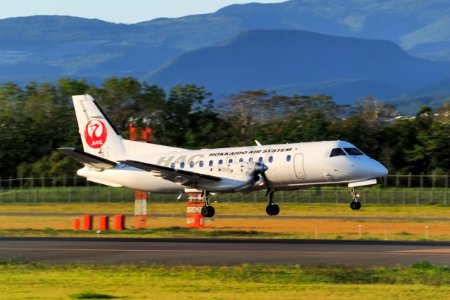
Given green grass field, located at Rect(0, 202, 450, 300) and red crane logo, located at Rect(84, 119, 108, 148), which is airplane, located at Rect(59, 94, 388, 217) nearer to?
red crane logo, located at Rect(84, 119, 108, 148)

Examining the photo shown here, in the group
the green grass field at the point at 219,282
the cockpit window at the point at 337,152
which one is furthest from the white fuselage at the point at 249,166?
the green grass field at the point at 219,282

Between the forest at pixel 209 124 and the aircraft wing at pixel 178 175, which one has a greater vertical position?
the forest at pixel 209 124

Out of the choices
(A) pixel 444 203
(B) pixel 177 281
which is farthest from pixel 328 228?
(B) pixel 177 281

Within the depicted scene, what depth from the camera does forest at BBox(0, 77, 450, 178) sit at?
91562mm

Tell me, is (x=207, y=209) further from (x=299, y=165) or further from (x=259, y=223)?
(x=259, y=223)

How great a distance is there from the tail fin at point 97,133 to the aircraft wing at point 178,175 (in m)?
6.02

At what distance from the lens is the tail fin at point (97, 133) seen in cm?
5562

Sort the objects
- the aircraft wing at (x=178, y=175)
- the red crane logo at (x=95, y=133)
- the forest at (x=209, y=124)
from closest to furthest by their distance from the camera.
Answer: the aircraft wing at (x=178, y=175)
the red crane logo at (x=95, y=133)
the forest at (x=209, y=124)

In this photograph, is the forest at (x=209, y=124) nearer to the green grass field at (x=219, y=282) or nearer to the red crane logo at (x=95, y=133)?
the red crane logo at (x=95, y=133)

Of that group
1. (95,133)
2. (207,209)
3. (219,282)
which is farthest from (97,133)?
(219,282)

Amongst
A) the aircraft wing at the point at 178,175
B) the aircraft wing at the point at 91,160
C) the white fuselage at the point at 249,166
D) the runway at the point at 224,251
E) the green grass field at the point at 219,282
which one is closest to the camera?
the green grass field at the point at 219,282

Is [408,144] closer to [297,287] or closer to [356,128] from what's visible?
[356,128]

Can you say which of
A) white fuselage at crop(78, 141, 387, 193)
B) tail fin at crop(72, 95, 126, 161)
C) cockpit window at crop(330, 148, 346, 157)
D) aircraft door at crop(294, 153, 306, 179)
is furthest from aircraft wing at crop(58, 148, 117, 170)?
cockpit window at crop(330, 148, 346, 157)

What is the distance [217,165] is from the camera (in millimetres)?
50594
